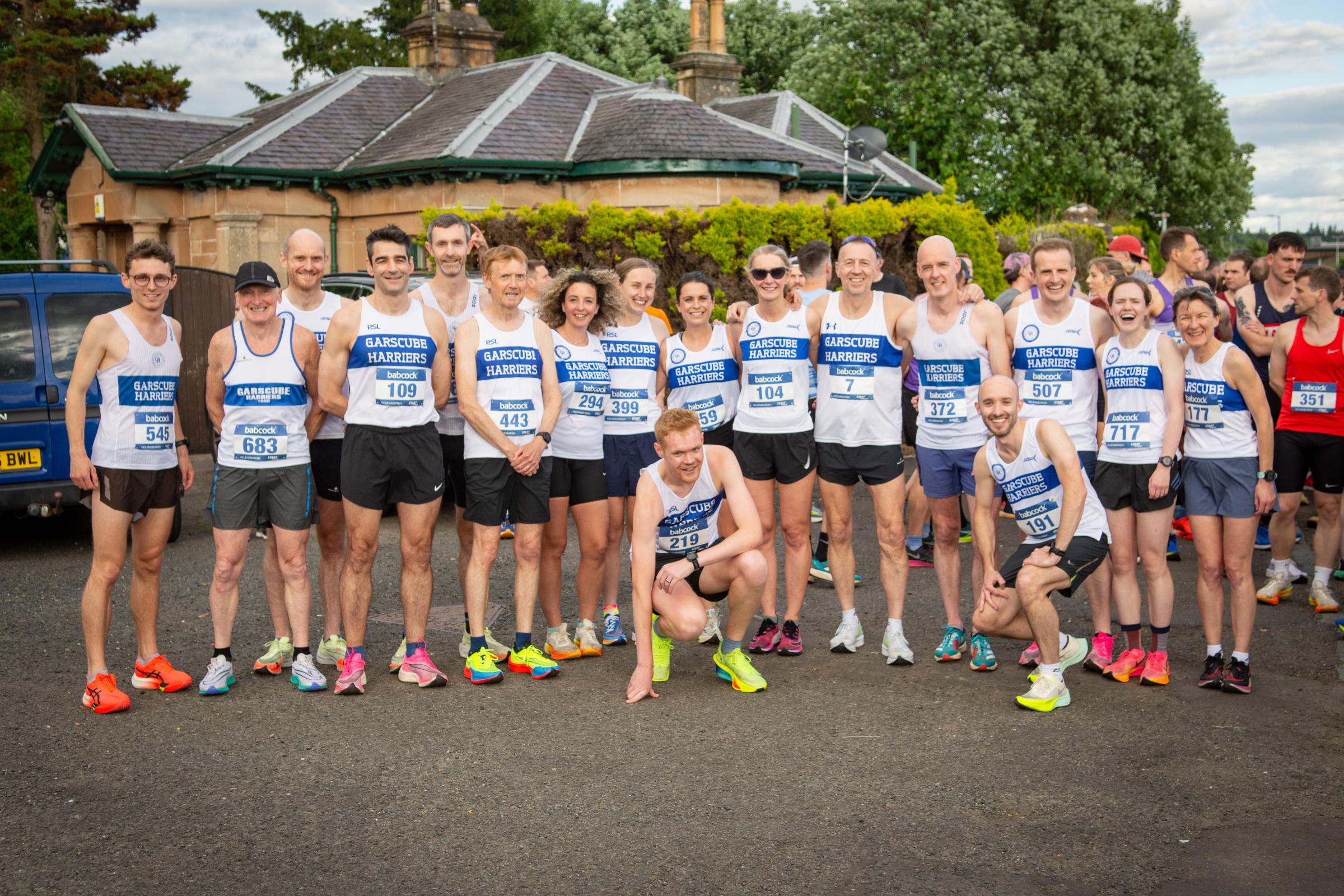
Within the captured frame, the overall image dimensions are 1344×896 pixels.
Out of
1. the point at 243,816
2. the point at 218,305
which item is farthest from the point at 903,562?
the point at 218,305

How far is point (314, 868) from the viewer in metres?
4.26

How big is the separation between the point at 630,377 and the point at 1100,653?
9.51 ft

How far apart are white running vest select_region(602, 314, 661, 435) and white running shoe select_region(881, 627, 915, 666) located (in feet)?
5.72

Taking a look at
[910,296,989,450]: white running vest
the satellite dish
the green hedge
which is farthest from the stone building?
[910,296,989,450]: white running vest

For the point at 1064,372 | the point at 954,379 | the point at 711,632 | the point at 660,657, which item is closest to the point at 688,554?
the point at 660,657

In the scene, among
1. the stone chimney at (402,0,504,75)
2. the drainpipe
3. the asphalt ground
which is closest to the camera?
the asphalt ground

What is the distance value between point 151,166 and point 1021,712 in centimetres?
2302

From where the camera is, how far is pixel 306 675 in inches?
248

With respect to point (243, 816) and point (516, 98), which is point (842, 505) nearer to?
point (243, 816)

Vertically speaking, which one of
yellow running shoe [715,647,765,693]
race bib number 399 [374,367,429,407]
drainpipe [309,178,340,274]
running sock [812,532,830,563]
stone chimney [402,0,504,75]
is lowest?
yellow running shoe [715,647,765,693]

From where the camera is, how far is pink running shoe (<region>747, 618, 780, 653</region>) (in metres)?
7.00

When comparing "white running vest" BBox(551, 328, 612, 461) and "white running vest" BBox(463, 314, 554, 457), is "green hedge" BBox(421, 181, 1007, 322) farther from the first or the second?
"white running vest" BBox(463, 314, 554, 457)

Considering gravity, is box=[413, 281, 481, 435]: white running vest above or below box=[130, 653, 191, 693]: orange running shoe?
above

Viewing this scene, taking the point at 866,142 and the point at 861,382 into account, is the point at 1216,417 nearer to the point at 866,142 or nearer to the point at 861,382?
the point at 861,382
